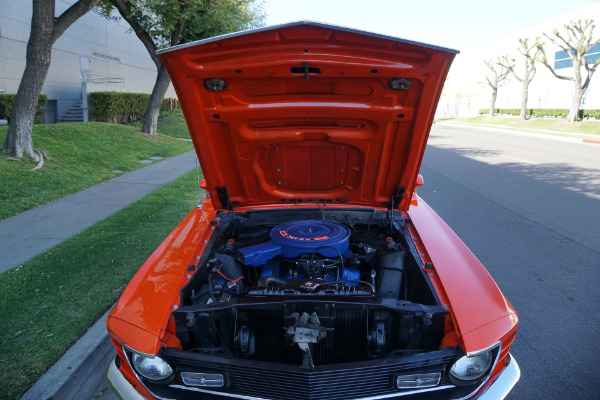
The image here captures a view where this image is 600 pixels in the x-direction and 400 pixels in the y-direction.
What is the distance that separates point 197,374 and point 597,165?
11766 millimetres

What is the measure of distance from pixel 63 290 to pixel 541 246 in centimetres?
521

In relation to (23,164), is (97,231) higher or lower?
lower

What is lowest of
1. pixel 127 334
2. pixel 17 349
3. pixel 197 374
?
pixel 17 349

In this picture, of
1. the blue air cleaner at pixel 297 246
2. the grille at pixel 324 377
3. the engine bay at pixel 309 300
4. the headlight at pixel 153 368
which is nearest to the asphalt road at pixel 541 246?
the engine bay at pixel 309 300

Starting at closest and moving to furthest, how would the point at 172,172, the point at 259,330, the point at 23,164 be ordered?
the point at 259,330, the point at 23,164, the point at 172,172

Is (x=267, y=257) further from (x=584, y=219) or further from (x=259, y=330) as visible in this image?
(x=584, y=219)

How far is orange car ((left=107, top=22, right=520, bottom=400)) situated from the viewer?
188 cm

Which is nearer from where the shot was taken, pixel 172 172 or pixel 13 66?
pixel 172 172

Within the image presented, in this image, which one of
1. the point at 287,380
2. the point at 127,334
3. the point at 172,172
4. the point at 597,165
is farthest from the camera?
the point at 597,165

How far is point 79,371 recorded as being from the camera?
262cm

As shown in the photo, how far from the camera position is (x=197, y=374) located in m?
1.89

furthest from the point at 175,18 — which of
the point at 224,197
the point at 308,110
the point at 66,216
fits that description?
the point at 308,110

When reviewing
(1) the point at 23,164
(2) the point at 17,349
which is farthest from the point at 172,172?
(2) the point at 17,349

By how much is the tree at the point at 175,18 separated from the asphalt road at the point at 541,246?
299 inches
